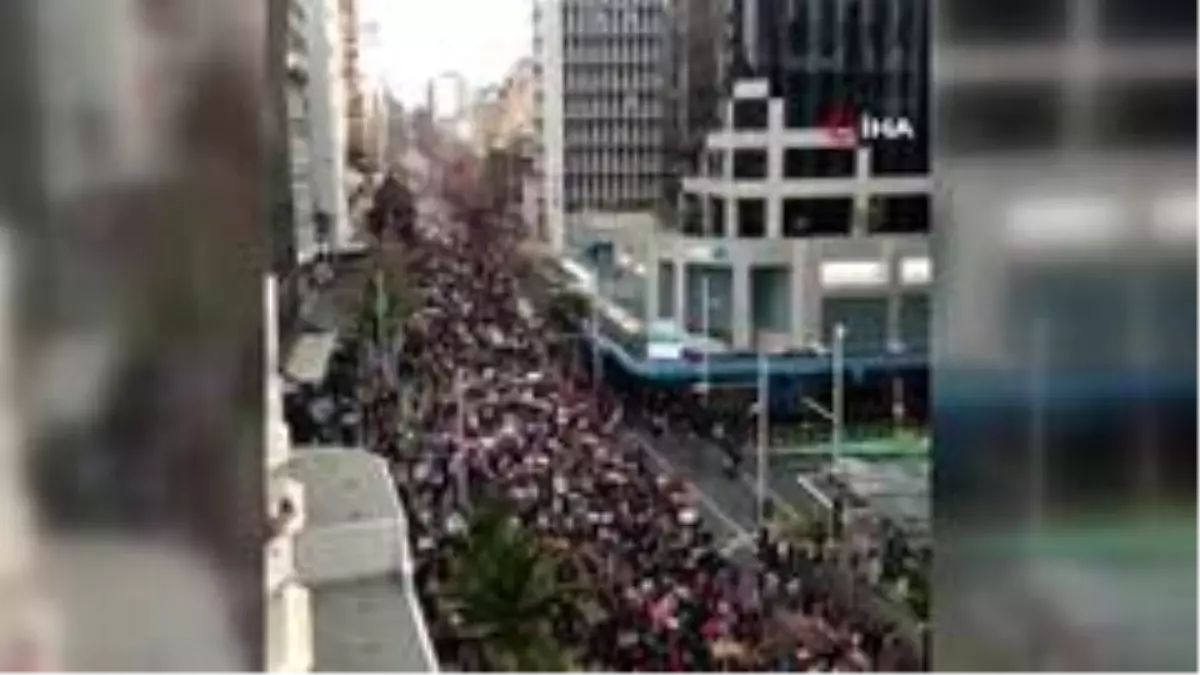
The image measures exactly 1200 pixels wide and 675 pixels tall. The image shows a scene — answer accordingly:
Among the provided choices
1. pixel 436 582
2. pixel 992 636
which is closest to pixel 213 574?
pixel 992 636

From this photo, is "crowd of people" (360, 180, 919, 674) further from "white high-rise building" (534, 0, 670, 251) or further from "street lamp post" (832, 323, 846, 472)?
"white high-rise building" (534, 0, 670, 251)

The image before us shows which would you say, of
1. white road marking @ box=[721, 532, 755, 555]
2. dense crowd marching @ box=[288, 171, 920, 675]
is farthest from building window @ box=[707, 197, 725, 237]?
white road marking @ box=[721, 532, 755, 555]

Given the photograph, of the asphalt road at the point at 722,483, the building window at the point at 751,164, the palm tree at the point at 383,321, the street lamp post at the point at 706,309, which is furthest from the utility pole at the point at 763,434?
the palm tree at the point at 383,321

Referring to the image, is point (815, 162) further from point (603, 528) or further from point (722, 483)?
point (603, 528)

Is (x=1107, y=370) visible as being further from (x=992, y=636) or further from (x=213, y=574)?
(x=213, y=574)

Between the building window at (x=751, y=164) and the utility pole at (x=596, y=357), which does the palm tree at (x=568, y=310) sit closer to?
the utility pole at (x=596, y=357)

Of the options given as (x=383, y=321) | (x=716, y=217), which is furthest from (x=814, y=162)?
(x=383, y=321)
